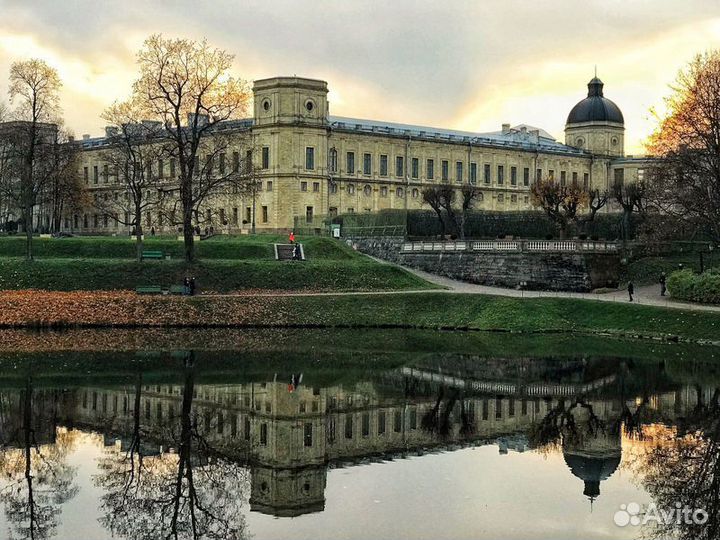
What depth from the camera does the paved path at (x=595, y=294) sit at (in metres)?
45.2

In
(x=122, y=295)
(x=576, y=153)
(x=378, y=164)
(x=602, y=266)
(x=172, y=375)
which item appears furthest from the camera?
(x=576, y=153)

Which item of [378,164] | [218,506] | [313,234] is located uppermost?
[378,164]

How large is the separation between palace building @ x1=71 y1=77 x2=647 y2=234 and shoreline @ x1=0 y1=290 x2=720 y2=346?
21.1 m

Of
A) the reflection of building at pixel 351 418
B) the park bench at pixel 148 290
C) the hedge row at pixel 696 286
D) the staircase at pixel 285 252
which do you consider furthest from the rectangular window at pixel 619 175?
the reflection of building at pixel 351 418

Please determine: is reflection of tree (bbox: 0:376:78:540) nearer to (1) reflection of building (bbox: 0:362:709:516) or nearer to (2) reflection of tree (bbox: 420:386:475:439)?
(1) reflection of building (bbox: 0:362:709:516)

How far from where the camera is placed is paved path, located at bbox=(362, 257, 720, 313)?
45250 millimetres

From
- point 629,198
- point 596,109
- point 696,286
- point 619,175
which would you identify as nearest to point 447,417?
point 696,286

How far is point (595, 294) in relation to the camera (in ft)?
174

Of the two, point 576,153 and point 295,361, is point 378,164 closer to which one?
point 576,153

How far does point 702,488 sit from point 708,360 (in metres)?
18.0

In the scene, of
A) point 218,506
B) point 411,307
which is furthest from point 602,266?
point 218,506

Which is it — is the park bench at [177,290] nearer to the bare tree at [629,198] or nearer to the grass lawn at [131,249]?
the grass lawn at [131,249]

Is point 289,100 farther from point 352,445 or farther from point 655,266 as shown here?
point 352,445

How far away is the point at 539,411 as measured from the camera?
2394 centimetres
